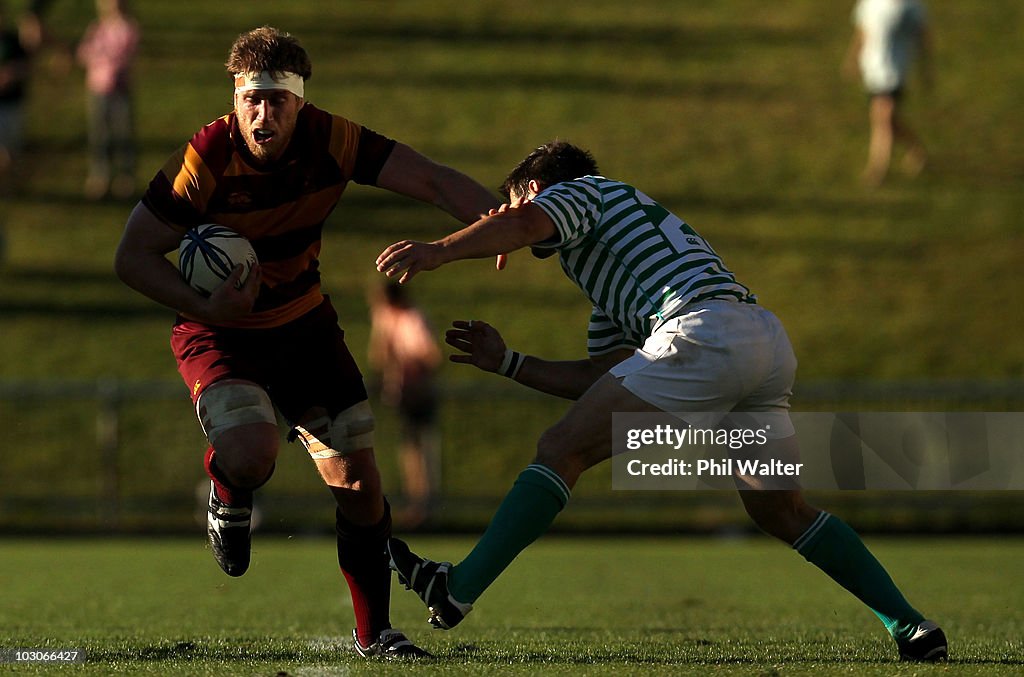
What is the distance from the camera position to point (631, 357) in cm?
602

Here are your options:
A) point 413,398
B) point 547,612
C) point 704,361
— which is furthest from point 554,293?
point 704,361

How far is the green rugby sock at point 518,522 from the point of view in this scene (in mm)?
5742

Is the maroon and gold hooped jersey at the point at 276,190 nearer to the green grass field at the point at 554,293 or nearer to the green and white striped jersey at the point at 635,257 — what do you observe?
the green and white striped jersey at the point at 635,257

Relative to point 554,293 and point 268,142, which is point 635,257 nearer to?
point 268,142

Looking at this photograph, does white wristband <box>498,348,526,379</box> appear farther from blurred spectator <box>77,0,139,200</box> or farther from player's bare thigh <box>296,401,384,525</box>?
blurred spectator <box>77,0,139,200</box>

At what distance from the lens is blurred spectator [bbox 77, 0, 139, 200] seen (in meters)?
19.0

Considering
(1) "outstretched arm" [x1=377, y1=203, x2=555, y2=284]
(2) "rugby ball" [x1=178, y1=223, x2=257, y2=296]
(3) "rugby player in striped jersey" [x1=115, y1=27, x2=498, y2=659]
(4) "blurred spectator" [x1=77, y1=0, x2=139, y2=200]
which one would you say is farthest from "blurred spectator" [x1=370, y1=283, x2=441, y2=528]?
(1) "outstretched arm" [x1=377, y1=203, x2=555, y2=284]

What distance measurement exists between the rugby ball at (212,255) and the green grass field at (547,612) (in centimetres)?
142

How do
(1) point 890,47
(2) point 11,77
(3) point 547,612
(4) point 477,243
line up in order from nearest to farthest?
1. (4) point 477,243
2. (3) point 547,612
3. (2) point 11,77
4. (1) point 890,47

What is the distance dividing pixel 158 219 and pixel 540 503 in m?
1.83

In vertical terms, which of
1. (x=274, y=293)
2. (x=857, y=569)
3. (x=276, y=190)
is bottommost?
(x=857, y=569)

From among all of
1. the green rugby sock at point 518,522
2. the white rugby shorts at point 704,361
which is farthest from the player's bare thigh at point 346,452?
the white rugby shorts at point 704,361

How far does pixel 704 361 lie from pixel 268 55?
200cm

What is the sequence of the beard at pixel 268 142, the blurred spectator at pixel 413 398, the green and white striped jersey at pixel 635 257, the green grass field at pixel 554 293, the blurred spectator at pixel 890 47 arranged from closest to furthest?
the green and white striped jersey at pixel 635 257
the beard at pixel 268 142
the green grass field at pixel 554 293
the blurred spectator at pixel 413 398
the blurred spectator at pixel 890 47
